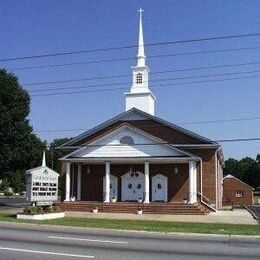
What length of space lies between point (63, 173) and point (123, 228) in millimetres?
23555

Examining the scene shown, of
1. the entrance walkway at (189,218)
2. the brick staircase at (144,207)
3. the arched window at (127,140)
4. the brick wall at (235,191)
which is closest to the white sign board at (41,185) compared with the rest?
the entrance walkway at (189,218)

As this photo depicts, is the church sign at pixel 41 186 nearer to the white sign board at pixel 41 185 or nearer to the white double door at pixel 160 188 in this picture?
the white sign board at pixel 41 185

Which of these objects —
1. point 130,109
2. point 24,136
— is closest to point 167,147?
point 130,109

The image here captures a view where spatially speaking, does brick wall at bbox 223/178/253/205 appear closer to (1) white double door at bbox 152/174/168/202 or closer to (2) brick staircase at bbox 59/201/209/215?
(1) white double door at bbox 152/174/168/202

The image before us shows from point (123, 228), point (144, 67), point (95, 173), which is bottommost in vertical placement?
point (123, 228)

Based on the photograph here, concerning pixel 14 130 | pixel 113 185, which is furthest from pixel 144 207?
pixel 14 130

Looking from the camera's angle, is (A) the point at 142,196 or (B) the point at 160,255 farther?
(A) the point at 142,196

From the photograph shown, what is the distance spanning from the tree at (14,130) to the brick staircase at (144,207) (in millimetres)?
11177

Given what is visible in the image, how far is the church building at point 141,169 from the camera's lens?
128ft

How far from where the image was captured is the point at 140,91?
48.8 meters

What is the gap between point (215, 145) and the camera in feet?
137

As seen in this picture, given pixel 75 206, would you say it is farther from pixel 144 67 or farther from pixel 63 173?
pixel 144 67

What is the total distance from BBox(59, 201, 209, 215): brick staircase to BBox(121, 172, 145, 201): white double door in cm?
486

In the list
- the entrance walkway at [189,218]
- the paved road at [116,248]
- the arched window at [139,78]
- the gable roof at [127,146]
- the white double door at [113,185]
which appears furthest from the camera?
the arched window at [139,78]
